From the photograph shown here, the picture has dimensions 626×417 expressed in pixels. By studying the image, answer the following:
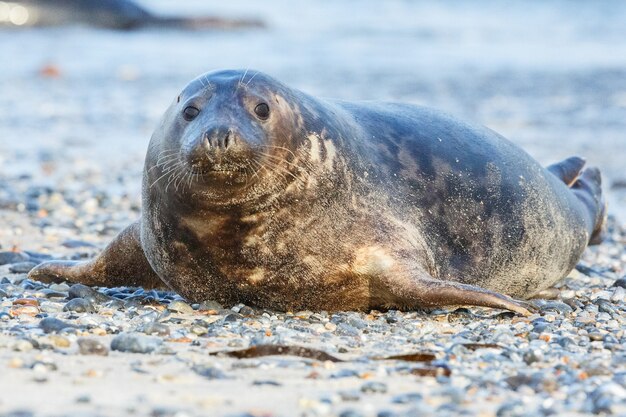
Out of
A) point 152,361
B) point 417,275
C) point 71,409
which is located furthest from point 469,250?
point 71,409

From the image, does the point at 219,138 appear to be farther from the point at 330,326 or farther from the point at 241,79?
the point at 330,326

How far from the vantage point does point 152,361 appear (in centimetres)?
433

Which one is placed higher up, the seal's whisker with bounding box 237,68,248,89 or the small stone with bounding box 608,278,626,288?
the seal's whisker with bounding box 237,68,248,89

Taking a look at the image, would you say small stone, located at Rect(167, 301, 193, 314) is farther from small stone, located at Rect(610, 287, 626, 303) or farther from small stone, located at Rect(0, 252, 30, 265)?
small stone, located at Rect(610, 287, 626, 303)

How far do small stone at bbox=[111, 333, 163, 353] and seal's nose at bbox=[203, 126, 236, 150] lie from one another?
856 millimetres

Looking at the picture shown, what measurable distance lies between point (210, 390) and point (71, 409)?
0.52m

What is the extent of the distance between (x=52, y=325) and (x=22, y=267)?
6.17 ft

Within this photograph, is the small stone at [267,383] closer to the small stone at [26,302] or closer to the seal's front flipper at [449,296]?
the seal's front flipper at [449,296]

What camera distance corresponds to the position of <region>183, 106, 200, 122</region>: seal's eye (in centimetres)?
531

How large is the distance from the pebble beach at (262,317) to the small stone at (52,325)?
1 centimetres

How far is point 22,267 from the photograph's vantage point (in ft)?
21.7

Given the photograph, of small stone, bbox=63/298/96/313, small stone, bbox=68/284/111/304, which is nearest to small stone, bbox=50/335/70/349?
small stone, bbox=63/298/96/313

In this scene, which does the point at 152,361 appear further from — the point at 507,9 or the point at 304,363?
the point at 507,9

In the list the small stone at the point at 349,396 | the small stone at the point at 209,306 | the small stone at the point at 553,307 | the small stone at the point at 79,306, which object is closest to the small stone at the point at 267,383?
the small stone at the point at 349,396
